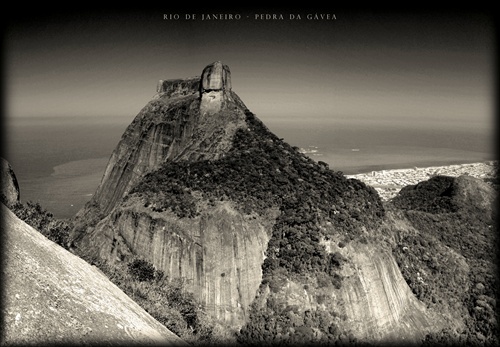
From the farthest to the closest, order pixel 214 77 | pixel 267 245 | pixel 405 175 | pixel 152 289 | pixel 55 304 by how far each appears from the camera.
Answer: pixel 405 175
pixel 214 77
pixel 267 245
pixel 152 289
pixel 55 304

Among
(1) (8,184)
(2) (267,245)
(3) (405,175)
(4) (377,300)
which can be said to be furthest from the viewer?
(3) (405,175)

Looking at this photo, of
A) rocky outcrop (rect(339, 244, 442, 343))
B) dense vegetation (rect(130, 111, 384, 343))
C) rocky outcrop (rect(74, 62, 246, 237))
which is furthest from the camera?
rocky outcrop (rect(74, 62, 246, 237))

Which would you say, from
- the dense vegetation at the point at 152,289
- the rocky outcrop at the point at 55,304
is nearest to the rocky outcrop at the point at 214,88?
the dense vegetation at the point at 152,289

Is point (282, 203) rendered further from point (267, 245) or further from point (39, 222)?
point (39, 222)

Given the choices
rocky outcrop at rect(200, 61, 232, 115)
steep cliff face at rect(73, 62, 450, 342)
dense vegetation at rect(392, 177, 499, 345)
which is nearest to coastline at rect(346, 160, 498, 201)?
dense vegetation at rect(392, 177, 499, 345)

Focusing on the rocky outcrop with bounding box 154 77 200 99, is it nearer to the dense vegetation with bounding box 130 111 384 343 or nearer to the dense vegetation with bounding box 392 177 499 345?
the dense vegetation with bounding box 130 111 384 343

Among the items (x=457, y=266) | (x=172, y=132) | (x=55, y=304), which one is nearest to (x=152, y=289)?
(x=55, y=304)

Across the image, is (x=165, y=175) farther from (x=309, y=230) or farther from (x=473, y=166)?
(x=473, y=166)

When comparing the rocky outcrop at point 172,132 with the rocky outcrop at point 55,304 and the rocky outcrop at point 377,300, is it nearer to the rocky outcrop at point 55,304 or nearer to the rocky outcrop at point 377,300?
the rocky outcrop at point 377,300
